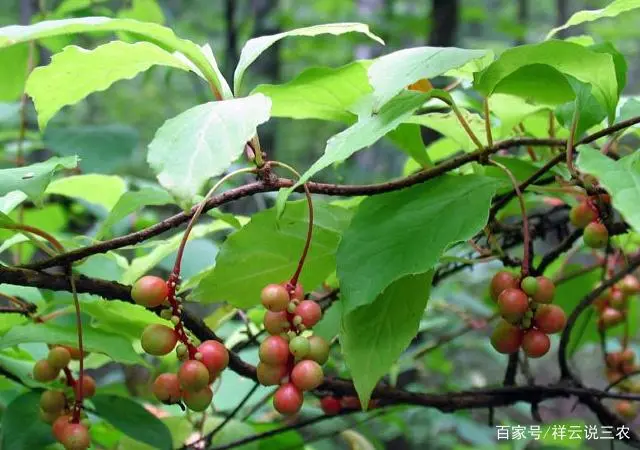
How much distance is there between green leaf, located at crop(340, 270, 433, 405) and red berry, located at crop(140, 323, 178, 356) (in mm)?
132

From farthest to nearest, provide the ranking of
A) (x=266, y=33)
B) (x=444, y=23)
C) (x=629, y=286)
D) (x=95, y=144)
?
(x=266, y=33) → (x=444, y=23) → (x=95, y=144) → (x=629, y=286)

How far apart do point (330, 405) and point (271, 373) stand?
1.09 ft

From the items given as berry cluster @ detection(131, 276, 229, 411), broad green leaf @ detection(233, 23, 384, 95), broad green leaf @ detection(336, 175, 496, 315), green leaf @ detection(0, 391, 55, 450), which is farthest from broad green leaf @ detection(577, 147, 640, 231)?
green leaf @ detection(0, 391, 55, 450)

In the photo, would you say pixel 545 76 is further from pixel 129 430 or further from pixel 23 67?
pixel 23 67

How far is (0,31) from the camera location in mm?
441

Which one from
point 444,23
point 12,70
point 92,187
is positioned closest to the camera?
point 92,187

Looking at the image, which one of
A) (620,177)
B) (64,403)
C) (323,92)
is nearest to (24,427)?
(64,403)

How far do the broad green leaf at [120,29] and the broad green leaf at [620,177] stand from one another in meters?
0.27

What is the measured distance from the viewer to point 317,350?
52 centimetres

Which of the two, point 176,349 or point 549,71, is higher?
point 549,71

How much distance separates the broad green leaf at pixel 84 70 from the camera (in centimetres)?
51

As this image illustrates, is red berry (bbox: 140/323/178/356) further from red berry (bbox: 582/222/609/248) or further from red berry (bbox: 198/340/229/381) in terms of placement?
red berry (bbox: 582/222/609/248)

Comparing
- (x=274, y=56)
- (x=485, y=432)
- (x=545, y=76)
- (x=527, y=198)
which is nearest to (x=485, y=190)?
(x=545, y=76)

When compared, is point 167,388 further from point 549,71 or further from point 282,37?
point 549,71
